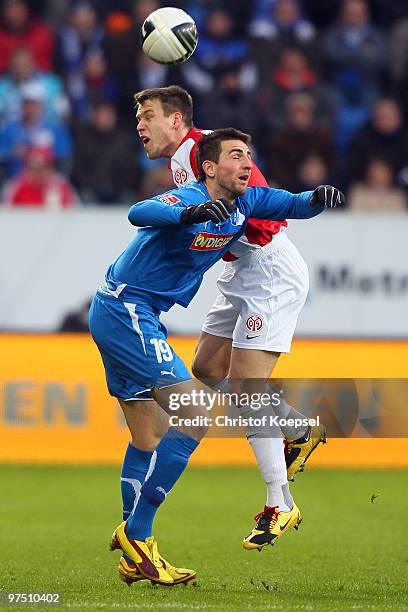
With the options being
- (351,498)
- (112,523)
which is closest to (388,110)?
(351,498)

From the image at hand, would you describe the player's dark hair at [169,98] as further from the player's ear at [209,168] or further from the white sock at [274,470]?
the white sock at [274,470]

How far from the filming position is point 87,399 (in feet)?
41.2

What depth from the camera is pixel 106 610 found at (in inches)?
241

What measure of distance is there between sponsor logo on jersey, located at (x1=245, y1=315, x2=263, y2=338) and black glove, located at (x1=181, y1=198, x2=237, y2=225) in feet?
4.35

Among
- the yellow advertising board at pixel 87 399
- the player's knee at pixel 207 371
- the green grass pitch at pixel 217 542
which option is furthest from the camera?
the yellow advertising board at pixel 87 399

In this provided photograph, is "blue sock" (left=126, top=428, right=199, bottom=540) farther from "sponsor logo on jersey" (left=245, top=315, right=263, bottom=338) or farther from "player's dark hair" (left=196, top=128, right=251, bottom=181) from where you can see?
"player's dark hair" (left=196, top=128, right=251, bottom=181)

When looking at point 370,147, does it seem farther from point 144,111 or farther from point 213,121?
point 144,111

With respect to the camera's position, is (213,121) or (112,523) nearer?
(112,523)

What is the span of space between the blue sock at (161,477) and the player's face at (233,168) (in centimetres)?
136

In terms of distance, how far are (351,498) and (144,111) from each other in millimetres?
4478

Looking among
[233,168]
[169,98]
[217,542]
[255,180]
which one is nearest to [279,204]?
[255,180]

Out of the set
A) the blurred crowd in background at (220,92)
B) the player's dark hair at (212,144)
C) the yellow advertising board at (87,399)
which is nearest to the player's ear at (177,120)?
the player's dark hair at (212,144)

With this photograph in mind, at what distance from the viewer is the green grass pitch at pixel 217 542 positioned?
6.73 m

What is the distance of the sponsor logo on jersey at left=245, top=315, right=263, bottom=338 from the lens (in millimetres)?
7824
